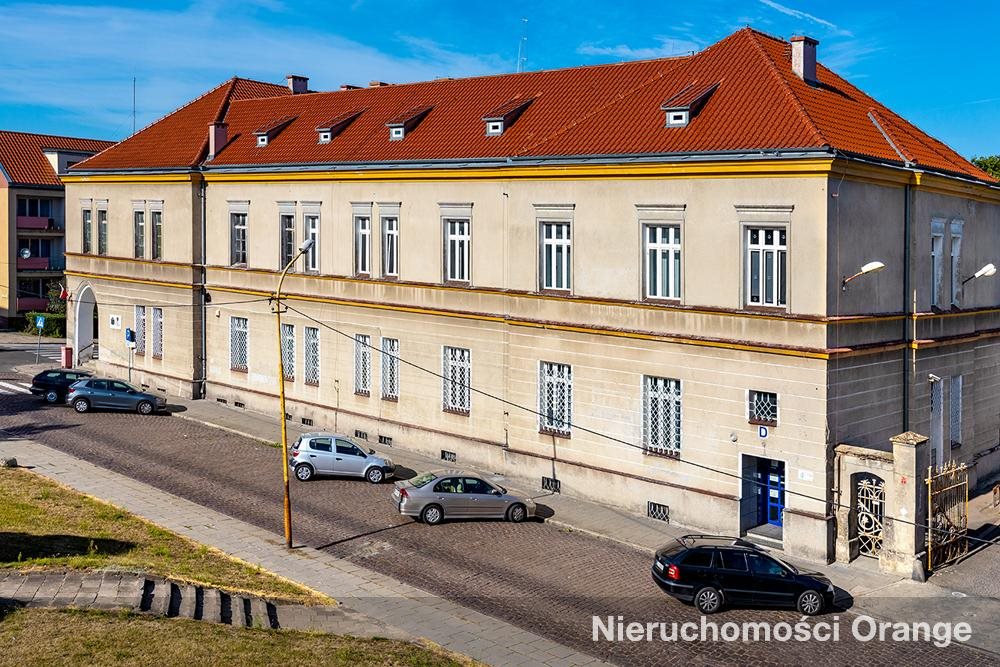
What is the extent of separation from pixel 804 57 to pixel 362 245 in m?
17.7

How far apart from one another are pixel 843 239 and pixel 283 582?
16843 mm

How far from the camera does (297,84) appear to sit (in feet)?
177

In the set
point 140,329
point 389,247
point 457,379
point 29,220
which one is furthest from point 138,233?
point 29,220

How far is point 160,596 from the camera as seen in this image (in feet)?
74.6

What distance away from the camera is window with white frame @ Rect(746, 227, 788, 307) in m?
28.5

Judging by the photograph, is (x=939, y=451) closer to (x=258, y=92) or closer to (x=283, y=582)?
(x=283, y=582)

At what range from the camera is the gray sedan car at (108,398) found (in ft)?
148

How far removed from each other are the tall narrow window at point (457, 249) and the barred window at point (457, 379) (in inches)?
104

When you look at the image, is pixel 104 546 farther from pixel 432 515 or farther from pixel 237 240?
pixel 237 240

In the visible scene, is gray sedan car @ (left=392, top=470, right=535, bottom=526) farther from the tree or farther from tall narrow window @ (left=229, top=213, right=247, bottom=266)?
the tree

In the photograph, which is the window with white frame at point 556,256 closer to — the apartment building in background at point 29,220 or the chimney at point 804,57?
the chimney at point 804,57

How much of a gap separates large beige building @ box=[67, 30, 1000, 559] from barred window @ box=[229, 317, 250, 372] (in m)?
0.13

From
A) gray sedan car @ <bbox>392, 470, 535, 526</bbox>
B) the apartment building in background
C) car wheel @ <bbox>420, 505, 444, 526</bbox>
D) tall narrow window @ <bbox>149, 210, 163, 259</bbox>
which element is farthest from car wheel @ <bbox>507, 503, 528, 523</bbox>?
the apartment building in background

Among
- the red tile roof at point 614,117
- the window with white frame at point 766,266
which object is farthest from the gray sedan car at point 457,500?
the red tile roof at point 614,117
